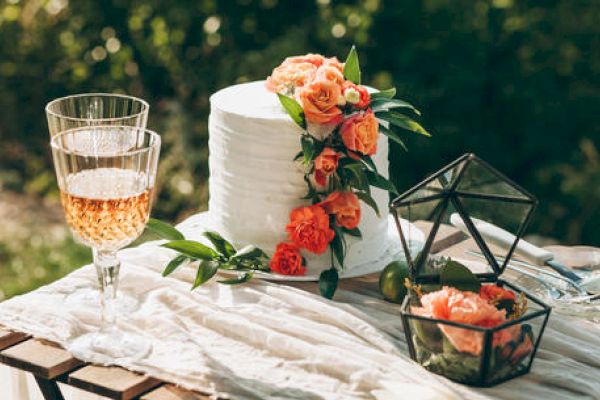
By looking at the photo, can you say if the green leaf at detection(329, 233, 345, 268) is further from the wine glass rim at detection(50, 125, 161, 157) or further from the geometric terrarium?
the wine glass rim at detection(50, 125, 161, 157)

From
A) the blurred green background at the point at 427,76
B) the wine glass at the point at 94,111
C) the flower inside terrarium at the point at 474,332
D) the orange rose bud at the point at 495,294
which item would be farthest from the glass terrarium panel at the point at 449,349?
the blurred green background at the point at 427,76

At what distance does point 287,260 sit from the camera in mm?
1864

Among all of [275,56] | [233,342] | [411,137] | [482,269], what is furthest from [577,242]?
[233,342]

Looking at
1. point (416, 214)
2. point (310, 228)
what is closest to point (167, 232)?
point (310, 228)

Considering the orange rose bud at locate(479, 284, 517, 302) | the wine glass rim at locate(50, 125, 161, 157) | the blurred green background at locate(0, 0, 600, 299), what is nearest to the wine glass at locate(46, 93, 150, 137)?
the wine glass rim at locate(50, 125, 161, 157)

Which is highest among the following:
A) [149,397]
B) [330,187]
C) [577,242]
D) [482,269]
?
[330,187]

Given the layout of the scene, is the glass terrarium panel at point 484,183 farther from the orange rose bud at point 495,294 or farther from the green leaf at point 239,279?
the green leaf at point 239,279

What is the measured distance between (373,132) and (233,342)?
467 mm

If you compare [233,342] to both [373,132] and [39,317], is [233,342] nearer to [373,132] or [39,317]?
[39,317]

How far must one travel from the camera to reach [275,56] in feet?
11.6

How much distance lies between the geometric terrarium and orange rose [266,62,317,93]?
35cm

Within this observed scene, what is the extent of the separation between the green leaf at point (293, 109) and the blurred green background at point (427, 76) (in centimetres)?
169

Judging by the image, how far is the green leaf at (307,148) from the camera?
1.78 meters

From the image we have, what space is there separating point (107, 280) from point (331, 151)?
471 mm
